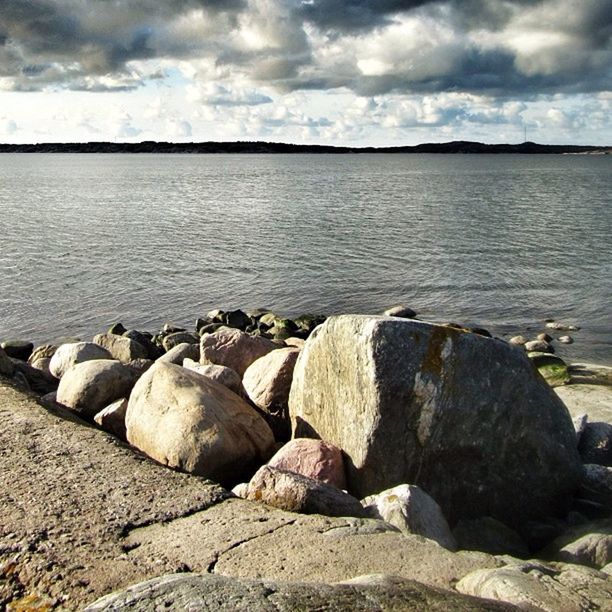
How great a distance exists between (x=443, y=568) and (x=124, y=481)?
10.1 feet

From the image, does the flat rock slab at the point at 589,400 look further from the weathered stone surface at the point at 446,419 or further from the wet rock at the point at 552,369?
the weathered stone surface at the point at 446,419

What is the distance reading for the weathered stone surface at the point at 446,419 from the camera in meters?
8.05

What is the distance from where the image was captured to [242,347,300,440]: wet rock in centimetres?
995

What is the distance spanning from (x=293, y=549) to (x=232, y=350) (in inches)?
258

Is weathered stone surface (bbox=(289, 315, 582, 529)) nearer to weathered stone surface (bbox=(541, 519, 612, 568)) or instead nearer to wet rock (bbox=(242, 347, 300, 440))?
weathered stone surface (bbox=(541, 519, 612, 568))

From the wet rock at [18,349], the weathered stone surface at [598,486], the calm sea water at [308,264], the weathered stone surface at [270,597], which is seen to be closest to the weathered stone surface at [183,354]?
→ the wet rock at [18,349]

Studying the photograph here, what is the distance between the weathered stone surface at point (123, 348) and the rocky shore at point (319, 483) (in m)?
2.92

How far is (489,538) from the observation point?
788cm

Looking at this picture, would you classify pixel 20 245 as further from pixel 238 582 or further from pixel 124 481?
pixel 238 582

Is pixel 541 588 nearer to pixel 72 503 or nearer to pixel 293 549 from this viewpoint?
pixel 293 549

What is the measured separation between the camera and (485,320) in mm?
21406

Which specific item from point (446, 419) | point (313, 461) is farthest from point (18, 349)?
point (446, 419)

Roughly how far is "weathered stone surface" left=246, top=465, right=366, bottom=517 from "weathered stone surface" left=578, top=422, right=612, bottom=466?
4411mm

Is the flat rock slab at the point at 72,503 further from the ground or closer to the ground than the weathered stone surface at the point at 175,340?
further from the ground
